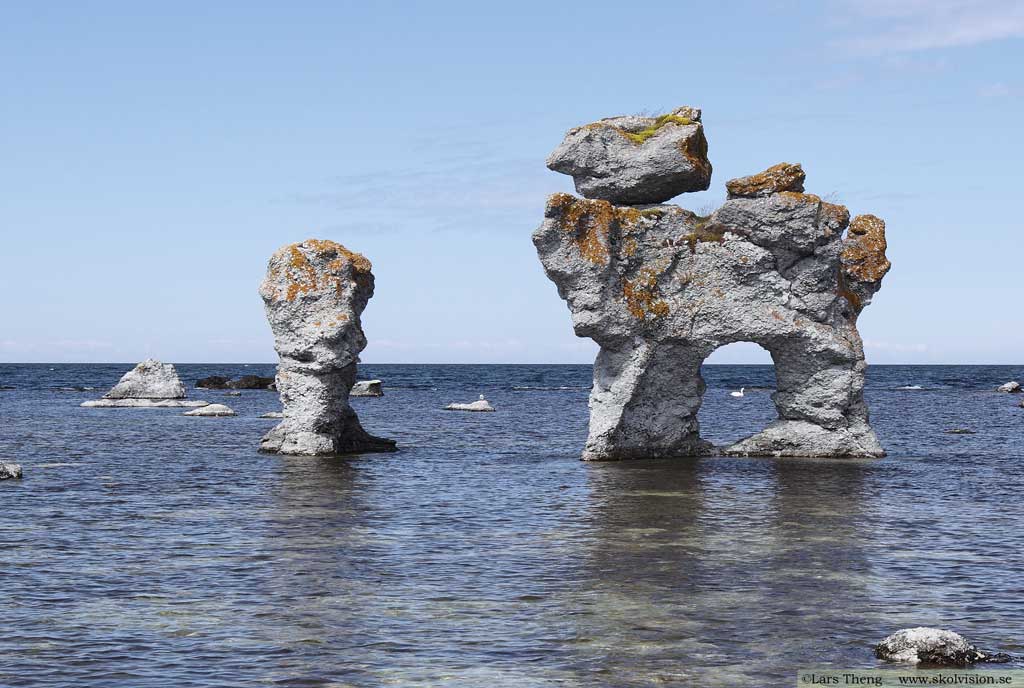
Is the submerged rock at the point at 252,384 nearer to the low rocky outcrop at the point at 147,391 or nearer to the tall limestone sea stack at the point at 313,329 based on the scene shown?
the low rocky outcrop at the point at 147,391

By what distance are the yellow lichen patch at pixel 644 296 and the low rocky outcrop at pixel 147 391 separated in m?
51.5

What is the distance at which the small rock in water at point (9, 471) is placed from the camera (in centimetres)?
3494

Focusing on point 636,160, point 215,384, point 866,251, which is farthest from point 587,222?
point 215,384

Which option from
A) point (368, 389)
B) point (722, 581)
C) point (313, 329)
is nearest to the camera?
point (722, 581)

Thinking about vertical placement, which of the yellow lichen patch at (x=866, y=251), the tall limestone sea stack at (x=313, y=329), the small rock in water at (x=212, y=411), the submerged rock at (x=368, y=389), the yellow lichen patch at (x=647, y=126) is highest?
the yellow lichen patch at (x=647, y=126)

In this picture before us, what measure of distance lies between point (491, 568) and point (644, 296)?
20099 mm

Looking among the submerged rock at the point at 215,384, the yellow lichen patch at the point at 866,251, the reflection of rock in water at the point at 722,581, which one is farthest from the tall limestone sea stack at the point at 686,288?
the submerged rock at the point at 215,384

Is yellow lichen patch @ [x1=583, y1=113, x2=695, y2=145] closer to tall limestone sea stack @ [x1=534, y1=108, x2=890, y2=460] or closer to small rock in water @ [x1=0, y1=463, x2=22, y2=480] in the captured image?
tall limestone sea stack @ [x1=534, y1=108, x2=890, y2=460]

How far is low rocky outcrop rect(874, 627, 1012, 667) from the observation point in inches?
551

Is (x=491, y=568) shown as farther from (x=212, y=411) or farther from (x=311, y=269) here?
(x=212, y=411)

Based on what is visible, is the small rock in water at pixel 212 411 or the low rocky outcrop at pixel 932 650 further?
the small rock in water at pixel 212 411

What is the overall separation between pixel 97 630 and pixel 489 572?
6.80 m

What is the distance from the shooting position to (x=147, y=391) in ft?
285

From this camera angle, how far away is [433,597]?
58.9 feet
